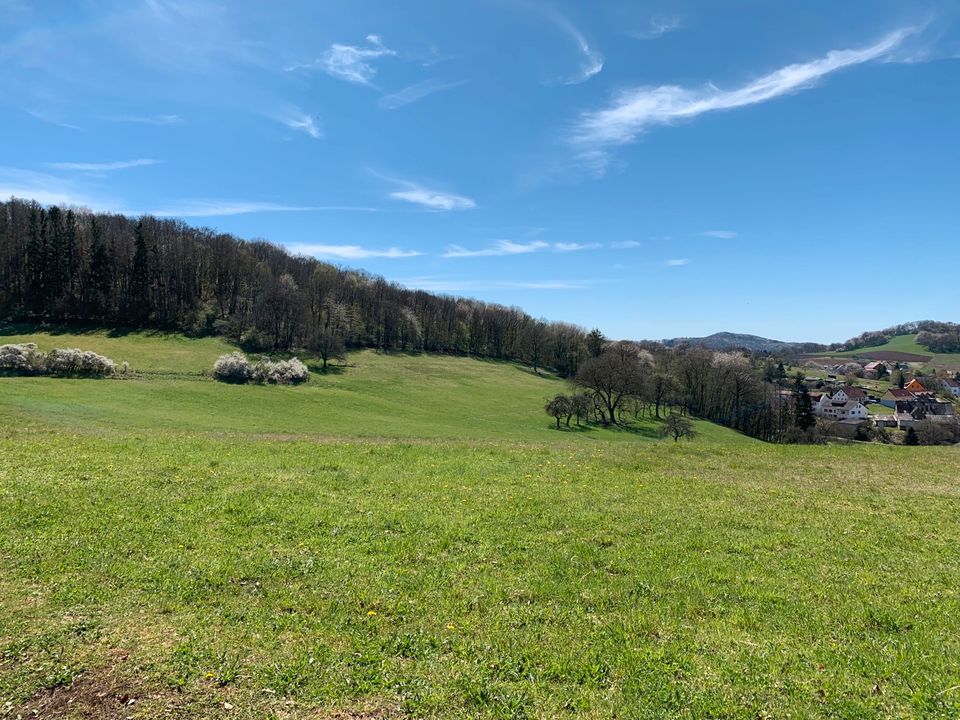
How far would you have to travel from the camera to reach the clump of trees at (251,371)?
61.0 metres

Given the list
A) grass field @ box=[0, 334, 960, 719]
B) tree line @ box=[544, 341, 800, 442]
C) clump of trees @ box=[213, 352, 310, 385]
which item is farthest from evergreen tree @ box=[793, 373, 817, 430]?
clump of trees @ box=[213, 352, 310, 385]

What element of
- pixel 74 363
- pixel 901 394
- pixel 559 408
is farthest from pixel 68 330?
pixel 901 394

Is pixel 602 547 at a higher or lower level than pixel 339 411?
higher

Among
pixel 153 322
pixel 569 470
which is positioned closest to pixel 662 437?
pixel 569 470

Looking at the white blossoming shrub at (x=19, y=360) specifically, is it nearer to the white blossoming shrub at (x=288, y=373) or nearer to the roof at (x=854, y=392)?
the white blossoming shrub at (x=288, y=373)

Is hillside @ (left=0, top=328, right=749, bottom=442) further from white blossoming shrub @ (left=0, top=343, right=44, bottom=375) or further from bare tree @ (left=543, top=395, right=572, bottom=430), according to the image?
white blossoming shrub @ (left=0, top=343, right=44, bottom=375)

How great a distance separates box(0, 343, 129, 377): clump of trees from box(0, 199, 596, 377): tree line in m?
33.0

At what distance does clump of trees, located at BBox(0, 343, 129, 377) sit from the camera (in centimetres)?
4738

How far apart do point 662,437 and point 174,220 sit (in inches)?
4471

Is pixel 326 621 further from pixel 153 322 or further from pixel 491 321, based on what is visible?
pixel 491 321

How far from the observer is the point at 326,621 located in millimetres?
7203

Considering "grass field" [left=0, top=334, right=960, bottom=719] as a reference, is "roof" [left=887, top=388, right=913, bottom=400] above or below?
above

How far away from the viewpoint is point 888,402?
12975 centimetres

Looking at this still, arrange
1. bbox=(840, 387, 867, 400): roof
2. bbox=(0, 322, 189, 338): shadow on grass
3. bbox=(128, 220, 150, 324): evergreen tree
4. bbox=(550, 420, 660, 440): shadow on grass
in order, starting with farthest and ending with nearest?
bbox=(840, 387, 867, 400): roof
bbox=(128, 220, 150, 324): evergreen tree
bbox=(0, 322, 189, 338): shadow on grass
bbox=(550, 420, 660, 440): shadow on grass
